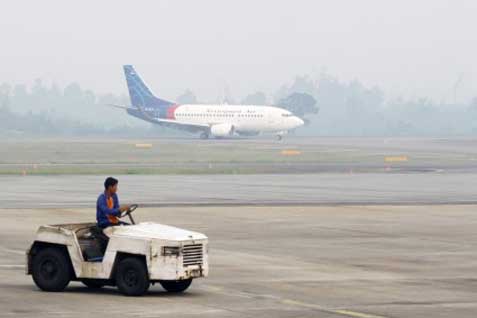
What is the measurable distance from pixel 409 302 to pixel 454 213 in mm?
25825

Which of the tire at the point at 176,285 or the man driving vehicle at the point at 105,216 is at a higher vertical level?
the man driving vehicle at the point at 105,216

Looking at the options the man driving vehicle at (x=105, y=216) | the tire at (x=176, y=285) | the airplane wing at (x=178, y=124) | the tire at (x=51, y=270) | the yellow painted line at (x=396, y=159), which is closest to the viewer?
the tire at (x=51, y=270)

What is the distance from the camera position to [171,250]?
23234 millimetres

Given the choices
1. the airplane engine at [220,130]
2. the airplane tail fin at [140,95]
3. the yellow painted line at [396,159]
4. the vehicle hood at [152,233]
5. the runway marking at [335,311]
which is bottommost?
the runway marking at [335,311]

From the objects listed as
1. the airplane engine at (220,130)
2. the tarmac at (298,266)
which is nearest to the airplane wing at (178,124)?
the airplane engine at (220,130)

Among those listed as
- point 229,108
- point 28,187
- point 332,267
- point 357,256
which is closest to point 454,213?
point 357,256

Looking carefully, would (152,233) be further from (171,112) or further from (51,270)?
(171,112)

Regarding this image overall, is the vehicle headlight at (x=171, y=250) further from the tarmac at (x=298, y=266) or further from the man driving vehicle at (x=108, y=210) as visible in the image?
the man driving vehicle at (x=108, y=210)

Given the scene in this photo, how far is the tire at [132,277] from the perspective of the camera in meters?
23.4

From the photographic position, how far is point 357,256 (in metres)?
32.7

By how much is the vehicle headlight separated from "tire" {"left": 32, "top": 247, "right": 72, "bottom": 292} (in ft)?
7.36

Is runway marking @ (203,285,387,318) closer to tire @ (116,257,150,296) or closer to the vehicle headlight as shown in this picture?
the vehicle headlight

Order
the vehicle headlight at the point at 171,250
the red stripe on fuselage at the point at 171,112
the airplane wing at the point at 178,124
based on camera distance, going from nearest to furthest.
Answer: the vehicle headlight at the point at 171,250 < the airplane wing at the point at 178,124 < the red stripe on fuselage at the point at 171,112

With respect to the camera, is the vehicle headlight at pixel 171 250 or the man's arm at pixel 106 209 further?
the man's arm at pixel 106 209
